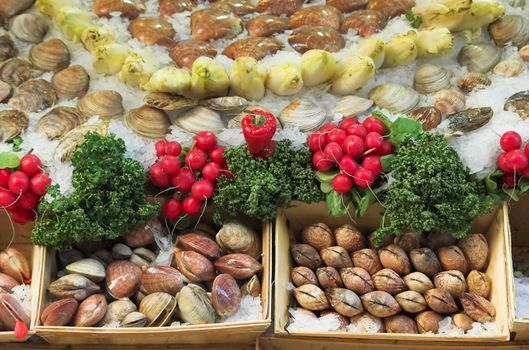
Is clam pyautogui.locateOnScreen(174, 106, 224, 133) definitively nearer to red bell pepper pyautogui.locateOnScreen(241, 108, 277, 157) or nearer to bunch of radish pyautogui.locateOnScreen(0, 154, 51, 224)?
red bell pepper pyautogui.locateOnScreen(241, 108, 277, 157)

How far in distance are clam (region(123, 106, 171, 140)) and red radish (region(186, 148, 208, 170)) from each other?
0.69ft

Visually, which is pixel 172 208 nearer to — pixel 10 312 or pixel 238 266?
pixel 238 266

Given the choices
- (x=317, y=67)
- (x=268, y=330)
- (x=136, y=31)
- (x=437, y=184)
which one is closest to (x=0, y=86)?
(x=136, y=31)

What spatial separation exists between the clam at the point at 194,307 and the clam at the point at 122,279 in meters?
0.20

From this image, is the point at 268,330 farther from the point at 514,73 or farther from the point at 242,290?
the point at 514,73

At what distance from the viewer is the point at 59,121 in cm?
281

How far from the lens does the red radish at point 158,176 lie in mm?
2631

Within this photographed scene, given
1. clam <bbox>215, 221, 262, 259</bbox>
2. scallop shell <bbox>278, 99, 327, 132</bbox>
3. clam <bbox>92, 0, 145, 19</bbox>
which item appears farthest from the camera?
clam <bbox>92, 0, 145, 19</bbox>

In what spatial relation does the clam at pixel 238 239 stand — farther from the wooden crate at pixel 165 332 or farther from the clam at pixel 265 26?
the clam at pixel 265 26

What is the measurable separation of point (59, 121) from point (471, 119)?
1.69 m

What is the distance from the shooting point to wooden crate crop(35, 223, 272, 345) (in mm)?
2396

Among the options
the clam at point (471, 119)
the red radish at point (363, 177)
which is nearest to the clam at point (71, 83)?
the red radish at point (363, 177)

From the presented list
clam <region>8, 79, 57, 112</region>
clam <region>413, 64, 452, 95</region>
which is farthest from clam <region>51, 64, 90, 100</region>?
clam <region>413, 64, 452, 95</region>

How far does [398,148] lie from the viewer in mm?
2580
